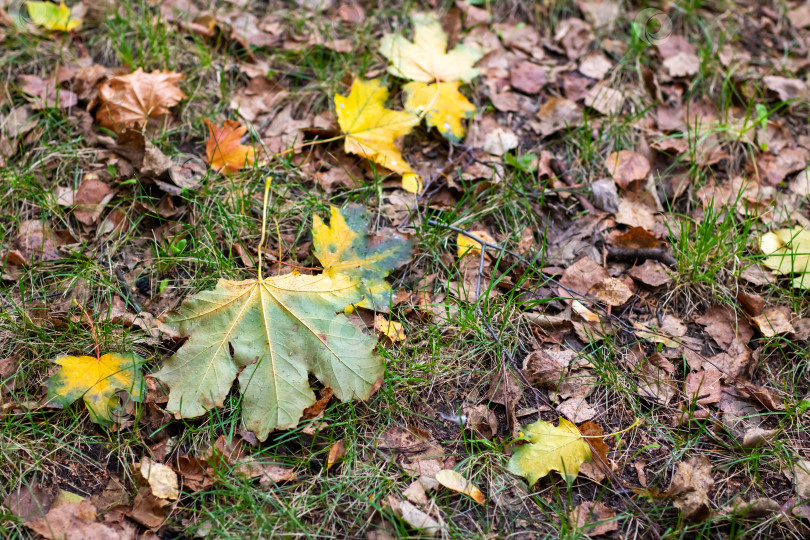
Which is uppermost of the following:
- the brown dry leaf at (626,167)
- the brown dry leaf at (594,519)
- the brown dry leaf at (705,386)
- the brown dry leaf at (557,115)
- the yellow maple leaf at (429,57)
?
the yellow maple leaf at (429,57)

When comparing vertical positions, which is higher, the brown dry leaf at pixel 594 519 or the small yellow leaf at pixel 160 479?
the small yellow leaf at pixel 160 479

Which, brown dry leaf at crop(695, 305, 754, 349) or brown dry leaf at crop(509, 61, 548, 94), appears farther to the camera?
brown dry leaf at crop(509, 61, 548, 94)

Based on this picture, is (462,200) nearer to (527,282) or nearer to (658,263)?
(527,282)


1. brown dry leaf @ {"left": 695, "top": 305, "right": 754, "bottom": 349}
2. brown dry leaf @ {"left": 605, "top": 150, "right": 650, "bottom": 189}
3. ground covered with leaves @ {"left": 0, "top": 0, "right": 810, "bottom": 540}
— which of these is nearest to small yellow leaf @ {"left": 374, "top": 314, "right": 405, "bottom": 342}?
ground covered with leaves @ {"left": 0, "top": 0, "right": 810, "bottom": 540}

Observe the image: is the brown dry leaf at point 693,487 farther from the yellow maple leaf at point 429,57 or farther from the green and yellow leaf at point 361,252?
the yellow maple leaf at point 429,57

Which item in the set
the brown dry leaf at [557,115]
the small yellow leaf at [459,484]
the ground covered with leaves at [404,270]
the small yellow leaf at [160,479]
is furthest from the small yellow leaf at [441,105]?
the small yellow leaf at [160,479]

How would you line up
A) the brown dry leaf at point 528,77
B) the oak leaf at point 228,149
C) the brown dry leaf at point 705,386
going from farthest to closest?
1. the brown dry leaf at point 528,77
2. the oak leaf at point 228,149
3. the brown dry leaf at point 705,386

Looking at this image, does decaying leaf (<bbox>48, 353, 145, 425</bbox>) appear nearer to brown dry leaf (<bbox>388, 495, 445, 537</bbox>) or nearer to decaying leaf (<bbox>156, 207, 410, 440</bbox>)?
decaying leaf (<bbox>156, 207, 410, 440</bbox>)
